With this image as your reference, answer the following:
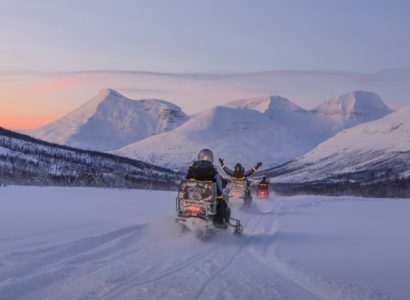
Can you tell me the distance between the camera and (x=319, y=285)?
9.19m

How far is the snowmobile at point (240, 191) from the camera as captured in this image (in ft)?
86.7

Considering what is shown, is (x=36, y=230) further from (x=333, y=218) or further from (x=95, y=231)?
(x=333, y=218)

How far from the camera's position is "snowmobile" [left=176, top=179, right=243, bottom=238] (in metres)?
15.0

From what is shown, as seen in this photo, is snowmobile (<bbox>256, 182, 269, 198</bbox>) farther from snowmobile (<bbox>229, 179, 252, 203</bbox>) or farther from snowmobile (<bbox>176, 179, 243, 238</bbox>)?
snowmobile (<bbox>176, 179, 243, 238</bbox>)

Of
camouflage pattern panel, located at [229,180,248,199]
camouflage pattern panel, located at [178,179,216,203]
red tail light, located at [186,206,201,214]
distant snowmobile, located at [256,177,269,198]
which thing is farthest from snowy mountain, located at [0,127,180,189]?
red tail light, located at [186,206,201,214]

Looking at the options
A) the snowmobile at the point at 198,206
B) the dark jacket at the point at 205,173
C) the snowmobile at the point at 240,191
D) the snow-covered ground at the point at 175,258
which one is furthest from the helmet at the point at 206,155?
the snowmobile at the point at 240,191

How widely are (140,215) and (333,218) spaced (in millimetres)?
7733

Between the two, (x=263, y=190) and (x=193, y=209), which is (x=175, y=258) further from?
(x=263, y=190)

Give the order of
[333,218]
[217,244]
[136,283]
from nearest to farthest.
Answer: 1. [136,283]
2. [217,244]
3. [333,218]

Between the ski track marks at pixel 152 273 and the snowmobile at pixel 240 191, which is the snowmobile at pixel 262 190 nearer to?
the snowmobile at pixel 240 191

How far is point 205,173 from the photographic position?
1620 cm

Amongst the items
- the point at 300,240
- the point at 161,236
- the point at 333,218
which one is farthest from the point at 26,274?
the point at 333,218

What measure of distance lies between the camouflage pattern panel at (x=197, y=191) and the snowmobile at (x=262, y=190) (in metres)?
20.8

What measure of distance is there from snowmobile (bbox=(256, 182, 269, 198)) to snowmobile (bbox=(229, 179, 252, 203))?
29.6ft
